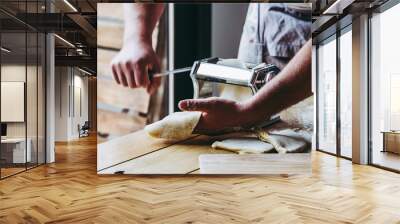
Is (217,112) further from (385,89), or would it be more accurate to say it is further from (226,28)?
(385,89)

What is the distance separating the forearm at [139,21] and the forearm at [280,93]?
1790 millimetres

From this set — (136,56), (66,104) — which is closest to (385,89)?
(136,56)

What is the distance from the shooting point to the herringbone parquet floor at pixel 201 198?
3675 millimetres

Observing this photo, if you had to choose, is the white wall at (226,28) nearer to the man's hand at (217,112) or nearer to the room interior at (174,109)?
the room interior at (174,109)

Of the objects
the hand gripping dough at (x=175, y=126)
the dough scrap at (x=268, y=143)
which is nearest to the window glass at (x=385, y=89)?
the dough scrap at (x=268, y=143)

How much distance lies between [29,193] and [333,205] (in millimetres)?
3573

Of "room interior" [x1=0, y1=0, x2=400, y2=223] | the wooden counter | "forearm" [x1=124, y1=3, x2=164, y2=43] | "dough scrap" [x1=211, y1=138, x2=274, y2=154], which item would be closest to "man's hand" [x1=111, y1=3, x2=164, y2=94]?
"forearm" [x1=124, y1=3, x2=164, y2=43]

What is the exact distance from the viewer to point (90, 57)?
12789 millimetres

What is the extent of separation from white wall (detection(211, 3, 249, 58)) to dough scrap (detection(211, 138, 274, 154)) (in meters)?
1.25

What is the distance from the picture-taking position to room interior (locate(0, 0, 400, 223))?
3994 millimetres

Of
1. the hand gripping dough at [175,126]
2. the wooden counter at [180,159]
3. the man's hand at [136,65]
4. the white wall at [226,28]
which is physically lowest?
the wooden counter at [180,159]

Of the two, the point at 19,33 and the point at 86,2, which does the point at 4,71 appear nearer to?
the point at 19,33

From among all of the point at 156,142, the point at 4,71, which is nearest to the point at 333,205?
the point at 156,142

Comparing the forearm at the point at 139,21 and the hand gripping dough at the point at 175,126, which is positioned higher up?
the forearm at the point at 139,21
